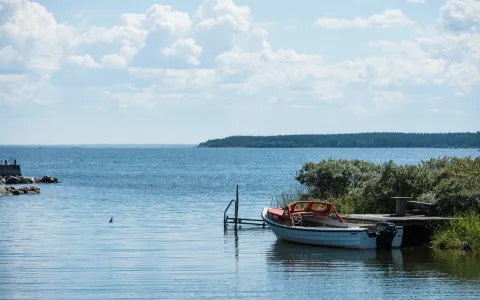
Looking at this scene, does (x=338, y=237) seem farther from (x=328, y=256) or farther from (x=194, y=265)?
(x=194, y=265)

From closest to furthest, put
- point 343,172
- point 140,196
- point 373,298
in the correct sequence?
1. point 373,298
2. point 343,172
3. point 140,196

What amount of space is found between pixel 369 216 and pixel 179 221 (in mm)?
16564

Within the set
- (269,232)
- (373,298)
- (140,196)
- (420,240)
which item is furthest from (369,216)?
(140,196)

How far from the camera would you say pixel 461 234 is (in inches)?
1463

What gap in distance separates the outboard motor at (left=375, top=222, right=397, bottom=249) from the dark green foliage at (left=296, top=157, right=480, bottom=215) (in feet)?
12.8

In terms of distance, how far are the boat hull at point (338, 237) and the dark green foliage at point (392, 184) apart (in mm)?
3975

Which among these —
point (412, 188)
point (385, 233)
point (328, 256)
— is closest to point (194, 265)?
point (328, 256)

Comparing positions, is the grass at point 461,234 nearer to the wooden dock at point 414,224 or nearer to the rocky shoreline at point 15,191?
the wooden dock at point 414,224

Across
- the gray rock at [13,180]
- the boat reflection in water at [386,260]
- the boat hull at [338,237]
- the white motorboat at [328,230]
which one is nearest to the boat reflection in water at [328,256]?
the boat reflection in water at [386,260]

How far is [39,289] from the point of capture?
94.5 ft

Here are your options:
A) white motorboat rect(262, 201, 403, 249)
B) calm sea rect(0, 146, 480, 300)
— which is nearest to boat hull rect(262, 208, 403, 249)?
white motorboat rect(262, 201, 403, 249)

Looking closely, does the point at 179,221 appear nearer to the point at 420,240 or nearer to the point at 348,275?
the point at 420,240

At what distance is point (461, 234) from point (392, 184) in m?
8.19

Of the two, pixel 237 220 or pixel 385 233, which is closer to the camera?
pixel 385 233
